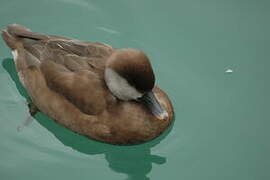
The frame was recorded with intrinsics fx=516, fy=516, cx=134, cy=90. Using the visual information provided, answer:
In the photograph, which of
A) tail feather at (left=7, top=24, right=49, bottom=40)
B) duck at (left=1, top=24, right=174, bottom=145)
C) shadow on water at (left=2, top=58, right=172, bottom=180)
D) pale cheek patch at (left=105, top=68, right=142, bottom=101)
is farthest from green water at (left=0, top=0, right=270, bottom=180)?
pale cheek patch at (left=105, top=68, right=142, bottom=101)

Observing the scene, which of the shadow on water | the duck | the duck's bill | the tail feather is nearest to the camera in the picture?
the duck

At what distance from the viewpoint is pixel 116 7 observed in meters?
5.23

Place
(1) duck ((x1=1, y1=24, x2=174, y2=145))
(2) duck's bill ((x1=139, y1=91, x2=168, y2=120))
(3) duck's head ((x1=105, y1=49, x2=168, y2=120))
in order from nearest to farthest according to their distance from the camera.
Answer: (3) duck's head ((x1=105, y1=49, x2=168, y2=120)) < (1) duck ((x1=1, y1=24, x2=174, y2=145)) < (2) duck's bill ((x1=139, y1=91, x2=168, y2=120))

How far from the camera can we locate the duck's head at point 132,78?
3.62 meters

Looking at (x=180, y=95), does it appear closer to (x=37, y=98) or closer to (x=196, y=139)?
(x=196, y=139)

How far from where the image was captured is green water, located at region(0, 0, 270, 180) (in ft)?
13.5

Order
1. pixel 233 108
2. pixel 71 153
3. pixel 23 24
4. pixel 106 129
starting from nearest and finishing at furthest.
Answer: pixel 106 129
pixel 71 153
pixel 233 108
pixel 23 24

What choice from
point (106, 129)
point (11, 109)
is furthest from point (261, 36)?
point (11, 109)

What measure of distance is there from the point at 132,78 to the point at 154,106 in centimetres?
35

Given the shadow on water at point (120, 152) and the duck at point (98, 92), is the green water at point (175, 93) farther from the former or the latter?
the duck at point (98, 92)

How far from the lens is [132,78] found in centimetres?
370

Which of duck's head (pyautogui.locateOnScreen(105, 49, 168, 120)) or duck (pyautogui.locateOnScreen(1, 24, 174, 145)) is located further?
duck (pyautogui.locateOnScreen(1, 24, 174, 145))

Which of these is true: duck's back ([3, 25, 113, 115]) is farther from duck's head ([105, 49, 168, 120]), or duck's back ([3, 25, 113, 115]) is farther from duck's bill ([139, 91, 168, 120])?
duck's bill ([139, 91, 168, 120])

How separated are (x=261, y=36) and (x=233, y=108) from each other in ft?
3.18
